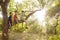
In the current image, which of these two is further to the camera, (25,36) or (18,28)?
(18,28)

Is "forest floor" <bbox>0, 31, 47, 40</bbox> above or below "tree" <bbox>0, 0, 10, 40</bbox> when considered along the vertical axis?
below

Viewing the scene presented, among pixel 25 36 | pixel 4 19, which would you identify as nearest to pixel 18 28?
pixel 25 36

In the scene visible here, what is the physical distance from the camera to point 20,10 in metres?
4.44

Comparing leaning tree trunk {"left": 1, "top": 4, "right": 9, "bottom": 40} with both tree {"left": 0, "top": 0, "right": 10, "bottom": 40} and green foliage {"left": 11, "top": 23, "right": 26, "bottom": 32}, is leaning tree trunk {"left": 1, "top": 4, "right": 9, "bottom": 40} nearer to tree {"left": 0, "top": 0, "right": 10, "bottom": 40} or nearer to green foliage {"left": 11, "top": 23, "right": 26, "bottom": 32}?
tree {"left": 0, "top": 0, "right": 10, "bottom": 40}

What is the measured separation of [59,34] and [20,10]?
0.93m

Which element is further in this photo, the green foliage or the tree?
the green foliage

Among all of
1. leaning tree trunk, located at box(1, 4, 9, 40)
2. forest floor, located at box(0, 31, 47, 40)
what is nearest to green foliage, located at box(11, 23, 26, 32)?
forest floor, located at box(0, 31, 47, 40)

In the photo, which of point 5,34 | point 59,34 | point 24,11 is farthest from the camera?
point 24,11

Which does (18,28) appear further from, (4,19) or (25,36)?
(4,19)

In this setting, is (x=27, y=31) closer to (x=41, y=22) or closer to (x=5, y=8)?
(x=41, y=22)

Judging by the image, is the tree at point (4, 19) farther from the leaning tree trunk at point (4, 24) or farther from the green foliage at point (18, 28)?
the green foliage at point (18, 28)

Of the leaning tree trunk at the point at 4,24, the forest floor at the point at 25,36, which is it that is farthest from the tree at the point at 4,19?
the forest floor at the point at 25,36

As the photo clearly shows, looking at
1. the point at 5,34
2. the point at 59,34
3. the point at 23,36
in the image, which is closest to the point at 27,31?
the point at 23,36

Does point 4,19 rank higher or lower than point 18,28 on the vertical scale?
higher
